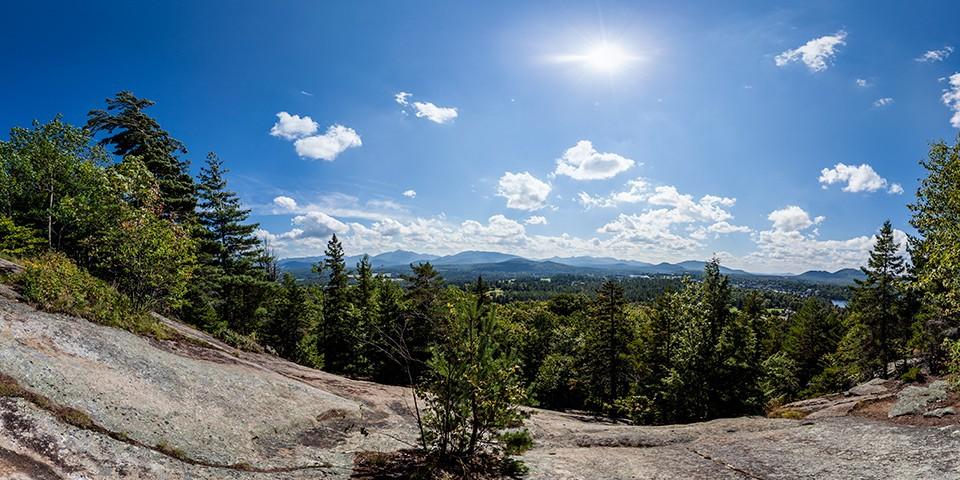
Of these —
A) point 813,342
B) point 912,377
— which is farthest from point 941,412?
point 813,342

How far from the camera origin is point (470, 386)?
9.66 meters

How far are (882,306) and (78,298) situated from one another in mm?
50082

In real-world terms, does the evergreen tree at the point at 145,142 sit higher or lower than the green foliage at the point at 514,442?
higher

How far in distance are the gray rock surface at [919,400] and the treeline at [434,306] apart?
186cm

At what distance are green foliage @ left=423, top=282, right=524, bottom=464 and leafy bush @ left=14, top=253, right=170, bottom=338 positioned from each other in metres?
11.7

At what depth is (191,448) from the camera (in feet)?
29.8

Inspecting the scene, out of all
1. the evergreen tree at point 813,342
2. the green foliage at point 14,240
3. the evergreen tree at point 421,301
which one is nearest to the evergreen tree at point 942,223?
the evergreen tree at point 421,301

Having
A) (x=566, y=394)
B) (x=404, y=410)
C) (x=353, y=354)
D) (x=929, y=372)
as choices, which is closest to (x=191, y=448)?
(x=404, y=410)

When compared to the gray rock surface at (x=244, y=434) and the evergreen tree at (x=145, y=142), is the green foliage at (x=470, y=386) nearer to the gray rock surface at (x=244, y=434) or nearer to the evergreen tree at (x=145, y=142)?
the gray rock surface at (x=244, y=434)

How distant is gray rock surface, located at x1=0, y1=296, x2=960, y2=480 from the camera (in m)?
7.61

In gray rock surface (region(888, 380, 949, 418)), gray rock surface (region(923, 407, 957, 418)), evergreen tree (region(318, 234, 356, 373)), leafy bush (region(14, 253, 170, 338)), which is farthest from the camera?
evergreen tree (region(318, 234, 356, 373))

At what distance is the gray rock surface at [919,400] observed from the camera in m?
15.8

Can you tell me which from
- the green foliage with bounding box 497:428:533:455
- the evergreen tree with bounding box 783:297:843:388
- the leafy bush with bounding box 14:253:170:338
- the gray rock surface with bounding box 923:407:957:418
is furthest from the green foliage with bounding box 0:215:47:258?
the evergreen tree with bounding box 783:297:843:388

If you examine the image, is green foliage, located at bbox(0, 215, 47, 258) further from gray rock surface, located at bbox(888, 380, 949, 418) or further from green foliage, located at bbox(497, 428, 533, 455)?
gray rock surface, located at bbox(888, 380, 949, 418)
